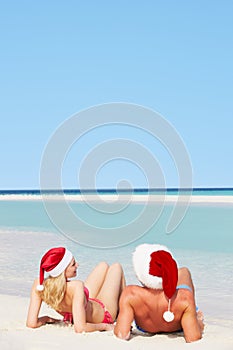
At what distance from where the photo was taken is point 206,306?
6.46m

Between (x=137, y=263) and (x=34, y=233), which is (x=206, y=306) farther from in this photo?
(x=34, y=233)

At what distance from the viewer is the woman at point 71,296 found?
15.5ft

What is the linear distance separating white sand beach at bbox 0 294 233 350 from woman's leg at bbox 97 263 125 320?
0.41 meters

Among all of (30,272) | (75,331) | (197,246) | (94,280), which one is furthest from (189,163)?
(75,331)

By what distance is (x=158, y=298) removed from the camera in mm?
4508

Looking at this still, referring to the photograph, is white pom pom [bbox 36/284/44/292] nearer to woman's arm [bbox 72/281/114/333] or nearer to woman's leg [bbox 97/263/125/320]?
woman's arm [bbox 72/281/114/333]

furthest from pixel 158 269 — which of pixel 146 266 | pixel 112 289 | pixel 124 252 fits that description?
pixel 124 252

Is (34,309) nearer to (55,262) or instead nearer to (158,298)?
(55,262)

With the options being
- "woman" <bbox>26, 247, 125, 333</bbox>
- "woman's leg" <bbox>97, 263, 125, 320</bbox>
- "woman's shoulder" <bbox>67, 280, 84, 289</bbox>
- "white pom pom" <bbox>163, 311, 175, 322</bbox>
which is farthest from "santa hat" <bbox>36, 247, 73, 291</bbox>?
"white pom pom" <bbox>163, 311, 175, 322</bbox>

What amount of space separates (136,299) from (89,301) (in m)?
0.67

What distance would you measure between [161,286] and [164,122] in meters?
7.24

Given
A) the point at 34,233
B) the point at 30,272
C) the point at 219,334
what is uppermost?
the point at 219,334

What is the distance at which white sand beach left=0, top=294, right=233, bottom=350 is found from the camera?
4.34 metres

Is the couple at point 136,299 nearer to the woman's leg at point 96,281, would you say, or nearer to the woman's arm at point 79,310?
the woman's arm at point 79,310
